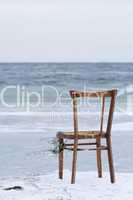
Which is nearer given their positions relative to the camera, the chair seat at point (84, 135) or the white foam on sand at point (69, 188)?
the white foam on sand at point (69, 188)

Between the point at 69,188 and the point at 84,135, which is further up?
the point at 84,135

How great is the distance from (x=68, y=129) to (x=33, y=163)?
473 centimetres

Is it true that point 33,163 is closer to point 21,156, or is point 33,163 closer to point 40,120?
point 21,156

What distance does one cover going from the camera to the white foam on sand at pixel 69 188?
5.22 metres

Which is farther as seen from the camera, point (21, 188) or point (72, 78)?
point (72, 78)

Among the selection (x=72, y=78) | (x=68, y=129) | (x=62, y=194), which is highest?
(x=72, y=78)

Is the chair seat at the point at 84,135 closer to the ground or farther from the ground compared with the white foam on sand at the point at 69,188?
farther from the ground

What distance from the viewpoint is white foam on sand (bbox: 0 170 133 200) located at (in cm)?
522

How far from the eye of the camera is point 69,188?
5578mm

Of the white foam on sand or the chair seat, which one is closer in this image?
the white foam on sand

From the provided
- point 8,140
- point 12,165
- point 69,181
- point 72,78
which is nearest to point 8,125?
point 8,140

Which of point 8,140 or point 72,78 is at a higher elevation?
point 72,78

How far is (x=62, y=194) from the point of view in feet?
17.3

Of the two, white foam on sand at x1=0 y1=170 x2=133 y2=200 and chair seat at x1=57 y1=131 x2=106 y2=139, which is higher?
chair seat at x1=57 y1=131 x2=106 y2=139
